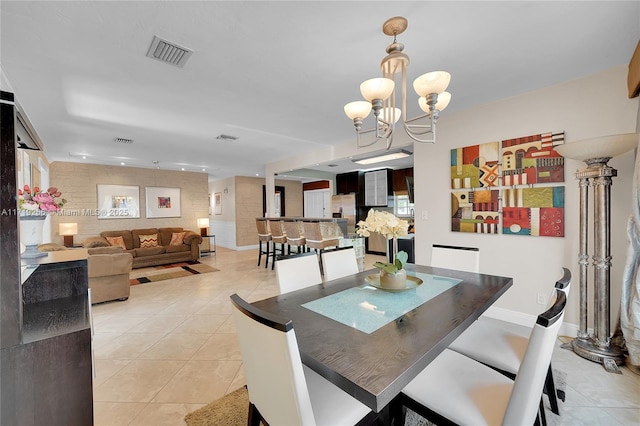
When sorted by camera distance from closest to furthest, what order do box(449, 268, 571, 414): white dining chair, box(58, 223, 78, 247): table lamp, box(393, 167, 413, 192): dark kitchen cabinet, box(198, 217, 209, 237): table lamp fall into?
box(449, 268, 571, 414): white dining chair, box(58, 223, 78, 247): table lamp, box(393, 167, 413, 192): dark kitchen cabinet, box(198, 217, 209, 237): table lamp

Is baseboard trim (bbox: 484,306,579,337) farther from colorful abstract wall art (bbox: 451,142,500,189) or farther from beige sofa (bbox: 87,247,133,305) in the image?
beige sofa (bbox: 87,247,133,305)

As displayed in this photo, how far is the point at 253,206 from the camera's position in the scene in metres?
8.91

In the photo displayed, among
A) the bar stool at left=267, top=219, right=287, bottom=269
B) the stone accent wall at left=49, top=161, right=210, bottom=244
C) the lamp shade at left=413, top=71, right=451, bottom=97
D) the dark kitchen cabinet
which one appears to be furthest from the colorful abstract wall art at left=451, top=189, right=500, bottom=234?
the stone accent wall at left=49, top=161, right=210, bottom=244

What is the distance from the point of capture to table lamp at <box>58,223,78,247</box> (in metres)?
5.73

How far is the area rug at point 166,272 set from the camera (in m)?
5.02

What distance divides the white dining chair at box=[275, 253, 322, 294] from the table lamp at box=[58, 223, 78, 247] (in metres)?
6.30

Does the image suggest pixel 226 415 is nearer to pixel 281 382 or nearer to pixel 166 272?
pixel 281 382

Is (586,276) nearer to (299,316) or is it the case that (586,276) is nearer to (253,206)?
(299,316)

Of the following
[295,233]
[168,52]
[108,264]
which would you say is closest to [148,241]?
[108,264]

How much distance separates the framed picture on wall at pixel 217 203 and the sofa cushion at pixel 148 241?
2.99 metres

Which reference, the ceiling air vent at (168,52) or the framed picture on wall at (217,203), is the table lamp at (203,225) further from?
the ceiling air vent at (168,52)

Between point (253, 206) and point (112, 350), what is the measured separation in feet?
21.8

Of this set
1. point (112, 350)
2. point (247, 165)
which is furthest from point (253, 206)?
point (112, 350)

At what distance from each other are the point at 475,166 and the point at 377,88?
2086mm
